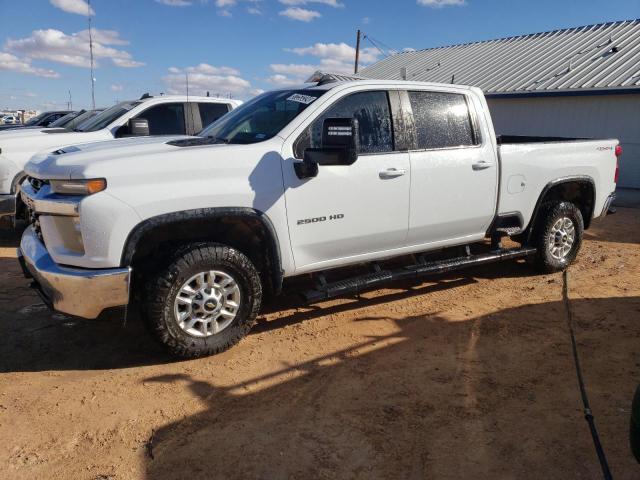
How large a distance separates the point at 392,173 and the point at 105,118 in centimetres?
558

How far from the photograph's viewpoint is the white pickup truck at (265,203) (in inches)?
136

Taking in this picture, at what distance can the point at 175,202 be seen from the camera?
3559 millimetres

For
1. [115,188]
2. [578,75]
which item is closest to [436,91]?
[115,188]

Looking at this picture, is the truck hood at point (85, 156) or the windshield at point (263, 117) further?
the windshield at point (263, 117)

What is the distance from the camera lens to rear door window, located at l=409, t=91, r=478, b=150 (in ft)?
15.5

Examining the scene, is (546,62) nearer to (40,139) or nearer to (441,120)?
(441,120)

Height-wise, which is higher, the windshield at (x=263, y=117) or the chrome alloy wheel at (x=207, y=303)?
the windshield at (x=263, y=117)

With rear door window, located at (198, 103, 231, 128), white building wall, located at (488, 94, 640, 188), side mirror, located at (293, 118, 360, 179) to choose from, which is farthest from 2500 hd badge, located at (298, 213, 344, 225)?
white building wall, located at (488, 94, 640, 188)

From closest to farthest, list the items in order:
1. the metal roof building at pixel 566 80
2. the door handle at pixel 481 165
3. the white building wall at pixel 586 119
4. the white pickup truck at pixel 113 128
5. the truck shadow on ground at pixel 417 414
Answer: the truck shadow on ground at pixel 417 414
the door handle at pixel 481 165
the white pickup truck at pixel 113 128
the white building wall at pixel 586 119
the metal roof building at pixel 566 80

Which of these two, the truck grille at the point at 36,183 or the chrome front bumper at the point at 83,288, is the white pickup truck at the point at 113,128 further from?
the chrome front bumper at the point at 83,288

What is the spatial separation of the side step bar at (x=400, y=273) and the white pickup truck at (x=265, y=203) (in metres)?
0.02

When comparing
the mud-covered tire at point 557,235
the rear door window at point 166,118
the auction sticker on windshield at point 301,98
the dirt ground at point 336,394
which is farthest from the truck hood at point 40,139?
the mud-covered tire at point 557,235

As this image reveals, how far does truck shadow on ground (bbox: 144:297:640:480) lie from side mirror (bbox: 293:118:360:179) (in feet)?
4.80

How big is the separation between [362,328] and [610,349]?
1.99 m
